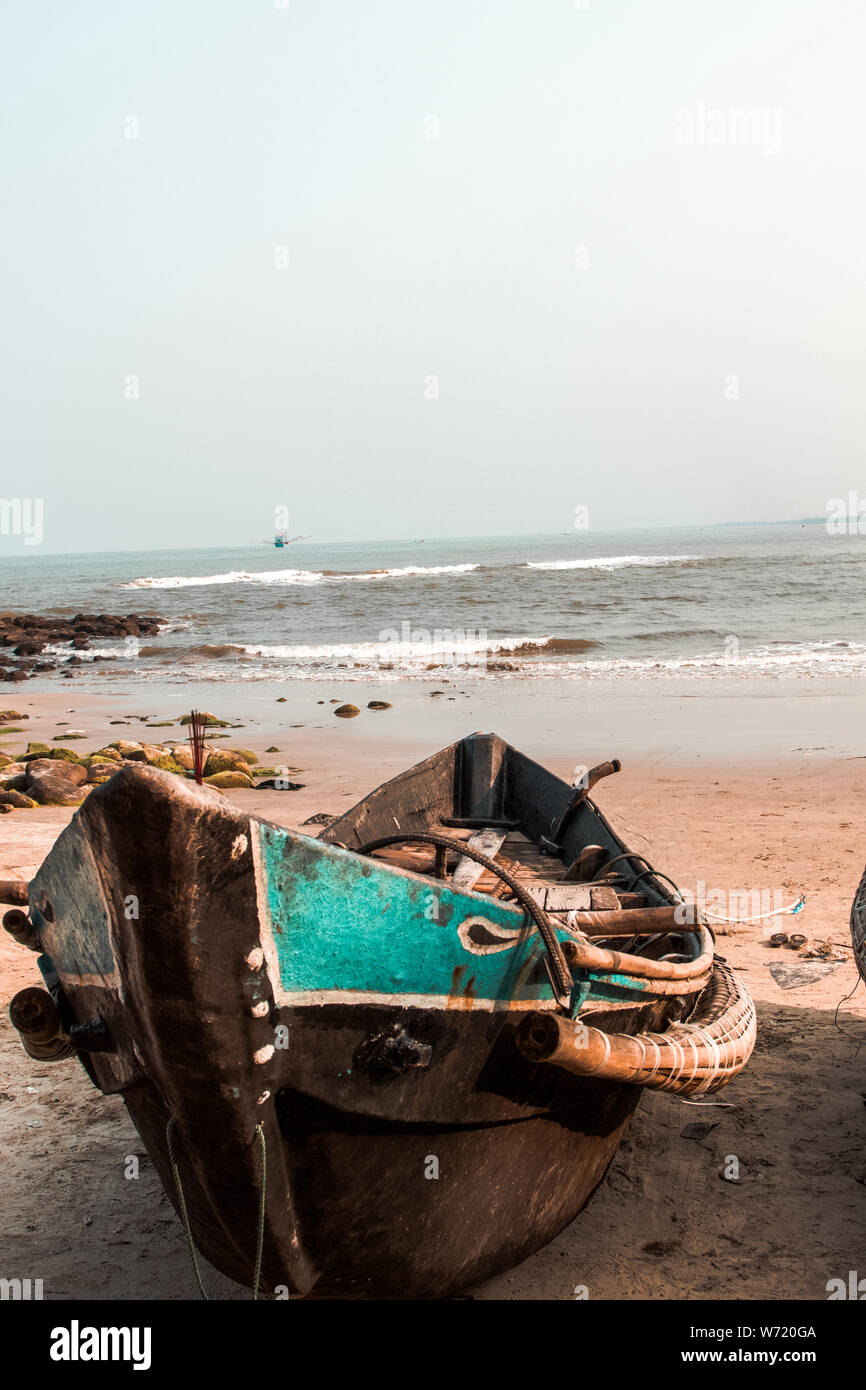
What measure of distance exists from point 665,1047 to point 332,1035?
1150 mm

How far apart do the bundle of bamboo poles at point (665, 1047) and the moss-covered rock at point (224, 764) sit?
7525 mm

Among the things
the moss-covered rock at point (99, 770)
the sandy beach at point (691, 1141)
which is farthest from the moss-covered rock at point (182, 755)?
the sandy beach at point (691, 1141)

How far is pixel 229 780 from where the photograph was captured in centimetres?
1033

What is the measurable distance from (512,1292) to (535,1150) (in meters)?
0.53

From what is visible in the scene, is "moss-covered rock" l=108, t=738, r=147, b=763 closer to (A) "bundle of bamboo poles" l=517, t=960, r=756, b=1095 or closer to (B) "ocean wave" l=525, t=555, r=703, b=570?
(A) "bundle of bamboo poles" l=517, t=960, r=756, b=1095

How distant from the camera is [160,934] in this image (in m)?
2.38

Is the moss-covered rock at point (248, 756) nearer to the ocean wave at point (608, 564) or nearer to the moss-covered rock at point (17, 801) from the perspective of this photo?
the moss-covered rock at point (17, 801)

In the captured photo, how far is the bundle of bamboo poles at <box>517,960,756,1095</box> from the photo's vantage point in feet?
9.02

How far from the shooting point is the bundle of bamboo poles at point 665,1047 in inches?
108

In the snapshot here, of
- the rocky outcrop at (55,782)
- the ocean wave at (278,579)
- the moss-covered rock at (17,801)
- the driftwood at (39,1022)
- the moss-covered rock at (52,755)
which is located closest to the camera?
the driftwood at (39,1022)

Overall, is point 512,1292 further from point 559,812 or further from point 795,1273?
point 559,812

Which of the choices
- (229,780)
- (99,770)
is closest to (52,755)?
(99,770)

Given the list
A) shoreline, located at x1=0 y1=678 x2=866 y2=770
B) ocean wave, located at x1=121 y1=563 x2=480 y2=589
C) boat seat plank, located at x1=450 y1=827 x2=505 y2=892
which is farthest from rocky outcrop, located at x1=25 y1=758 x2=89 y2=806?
ocean wave, located at x1=121 y1=563 x2=480 y2=589
